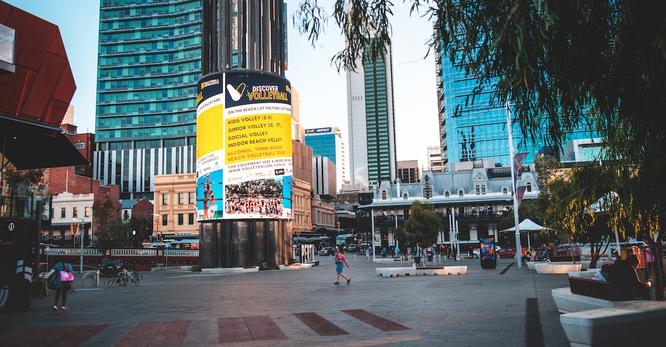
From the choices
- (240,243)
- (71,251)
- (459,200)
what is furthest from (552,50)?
(459,200)

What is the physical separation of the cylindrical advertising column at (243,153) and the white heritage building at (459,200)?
37.1 meters

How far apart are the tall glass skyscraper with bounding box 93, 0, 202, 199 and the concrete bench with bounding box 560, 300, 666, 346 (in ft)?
370

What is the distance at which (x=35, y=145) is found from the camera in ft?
72.3

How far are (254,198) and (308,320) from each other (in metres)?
28.8

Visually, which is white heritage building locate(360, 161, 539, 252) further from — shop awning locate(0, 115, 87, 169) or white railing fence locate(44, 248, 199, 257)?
shop awning locate(0, 115, 87, 169)

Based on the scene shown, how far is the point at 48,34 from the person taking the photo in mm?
20453

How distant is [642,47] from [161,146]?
11983cm

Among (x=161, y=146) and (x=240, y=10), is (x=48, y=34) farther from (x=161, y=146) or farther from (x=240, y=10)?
(x=161, y=146)

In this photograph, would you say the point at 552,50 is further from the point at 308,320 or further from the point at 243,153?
the point at 243,153

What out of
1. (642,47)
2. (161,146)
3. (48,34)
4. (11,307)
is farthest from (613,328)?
(161,146)

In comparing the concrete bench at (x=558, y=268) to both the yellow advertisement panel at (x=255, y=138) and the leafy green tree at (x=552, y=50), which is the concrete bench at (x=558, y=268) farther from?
the yellow advertisement panel at (x=255, y=138)

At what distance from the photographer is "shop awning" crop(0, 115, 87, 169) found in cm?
1969

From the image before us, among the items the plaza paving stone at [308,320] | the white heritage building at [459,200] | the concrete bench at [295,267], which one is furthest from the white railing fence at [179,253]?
the plaza paving stone at [308,320]

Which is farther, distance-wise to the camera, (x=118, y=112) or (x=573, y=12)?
(x=118, y=112)
